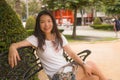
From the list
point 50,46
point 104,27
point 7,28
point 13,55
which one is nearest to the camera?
point 13,55

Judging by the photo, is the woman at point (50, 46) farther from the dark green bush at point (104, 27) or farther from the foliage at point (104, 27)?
the dark green bush at point (104, 27)

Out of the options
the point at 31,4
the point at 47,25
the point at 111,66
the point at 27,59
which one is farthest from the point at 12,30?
the point at 31,4

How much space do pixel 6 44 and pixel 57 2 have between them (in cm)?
1859

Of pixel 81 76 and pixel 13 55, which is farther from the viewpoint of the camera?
pixel 81 76

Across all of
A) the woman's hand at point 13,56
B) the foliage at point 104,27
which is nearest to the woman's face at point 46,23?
the woman's hand at point 13,56

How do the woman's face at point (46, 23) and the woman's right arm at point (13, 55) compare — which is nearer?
the woman's right arm at point (13, 55)

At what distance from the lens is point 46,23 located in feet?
13.5

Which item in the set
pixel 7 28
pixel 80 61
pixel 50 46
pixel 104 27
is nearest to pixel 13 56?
pixel 50 46

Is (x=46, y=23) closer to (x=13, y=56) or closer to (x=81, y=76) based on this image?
(x=13, y=56)

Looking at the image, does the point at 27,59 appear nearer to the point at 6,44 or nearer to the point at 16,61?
the point at 16,61

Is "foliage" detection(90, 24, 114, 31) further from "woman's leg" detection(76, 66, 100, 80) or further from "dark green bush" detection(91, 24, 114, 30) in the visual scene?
"woman's leg" detection(76, 66, 100, 80)

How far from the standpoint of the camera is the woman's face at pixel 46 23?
4.12 metres

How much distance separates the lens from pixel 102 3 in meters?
23.8

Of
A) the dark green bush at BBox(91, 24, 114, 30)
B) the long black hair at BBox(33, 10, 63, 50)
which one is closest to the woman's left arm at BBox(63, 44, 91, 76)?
the long black hair at BBox(33, 10, 63, 50)
